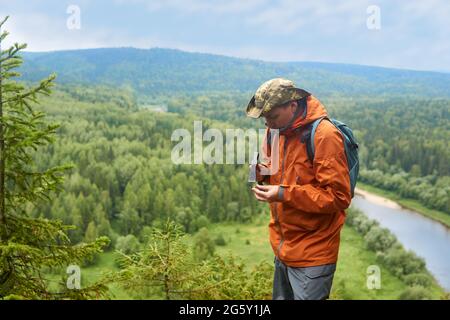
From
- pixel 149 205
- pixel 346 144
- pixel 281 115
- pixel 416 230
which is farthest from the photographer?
pixel 149 205

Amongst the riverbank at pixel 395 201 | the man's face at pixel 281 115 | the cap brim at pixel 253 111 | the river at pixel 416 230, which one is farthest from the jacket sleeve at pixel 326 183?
the riverbank at pixel 395 201

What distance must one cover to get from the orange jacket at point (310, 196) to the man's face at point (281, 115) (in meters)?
0.10

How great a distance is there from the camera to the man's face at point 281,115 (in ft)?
13.1

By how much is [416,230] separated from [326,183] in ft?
207

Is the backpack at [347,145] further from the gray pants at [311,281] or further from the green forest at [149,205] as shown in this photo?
the green forest at [149,205]

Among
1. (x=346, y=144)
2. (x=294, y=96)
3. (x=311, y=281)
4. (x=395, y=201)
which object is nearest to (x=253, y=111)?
(x=294, y=96)

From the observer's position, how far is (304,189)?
381 cm

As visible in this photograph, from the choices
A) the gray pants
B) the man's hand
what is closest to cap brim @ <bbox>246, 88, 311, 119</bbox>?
the man's hand

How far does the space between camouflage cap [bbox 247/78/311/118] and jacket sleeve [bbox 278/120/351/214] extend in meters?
0.39

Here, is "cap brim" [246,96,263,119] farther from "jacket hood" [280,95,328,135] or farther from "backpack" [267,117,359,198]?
"backpack" [267,117,359,198]

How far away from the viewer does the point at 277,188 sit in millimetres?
3863

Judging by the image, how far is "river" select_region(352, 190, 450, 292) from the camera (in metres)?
48.7

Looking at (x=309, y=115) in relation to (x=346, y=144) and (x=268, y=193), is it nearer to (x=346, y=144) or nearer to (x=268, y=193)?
(x=346, y=144)
